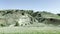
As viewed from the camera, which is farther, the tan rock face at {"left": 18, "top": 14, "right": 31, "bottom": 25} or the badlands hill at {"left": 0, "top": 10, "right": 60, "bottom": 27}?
the badlands hill at {"left": 0, "top": 10, "right": 60, "bottom": 27}

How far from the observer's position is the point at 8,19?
3903cm

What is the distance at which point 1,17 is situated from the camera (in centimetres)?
4028

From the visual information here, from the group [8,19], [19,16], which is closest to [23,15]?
[19,16]

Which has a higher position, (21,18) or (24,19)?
(21,18)

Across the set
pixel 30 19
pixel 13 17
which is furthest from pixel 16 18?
pixel 30 19

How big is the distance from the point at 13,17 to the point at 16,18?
0.77m

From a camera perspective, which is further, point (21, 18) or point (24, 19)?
point (21, 18)

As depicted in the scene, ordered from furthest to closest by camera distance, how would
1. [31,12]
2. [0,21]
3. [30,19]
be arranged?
[31,12] → [30,19] → [0,21]

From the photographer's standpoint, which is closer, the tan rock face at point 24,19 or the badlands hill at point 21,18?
the tan rock face at point 24,19

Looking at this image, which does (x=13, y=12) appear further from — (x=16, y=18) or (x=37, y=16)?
(x=37, y=16)

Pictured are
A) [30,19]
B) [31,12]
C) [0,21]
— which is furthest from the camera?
[31,12]

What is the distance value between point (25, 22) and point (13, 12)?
4670mm

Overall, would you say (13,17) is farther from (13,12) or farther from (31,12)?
(31,12)

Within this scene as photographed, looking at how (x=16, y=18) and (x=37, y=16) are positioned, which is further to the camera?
(x=37, y=16)
